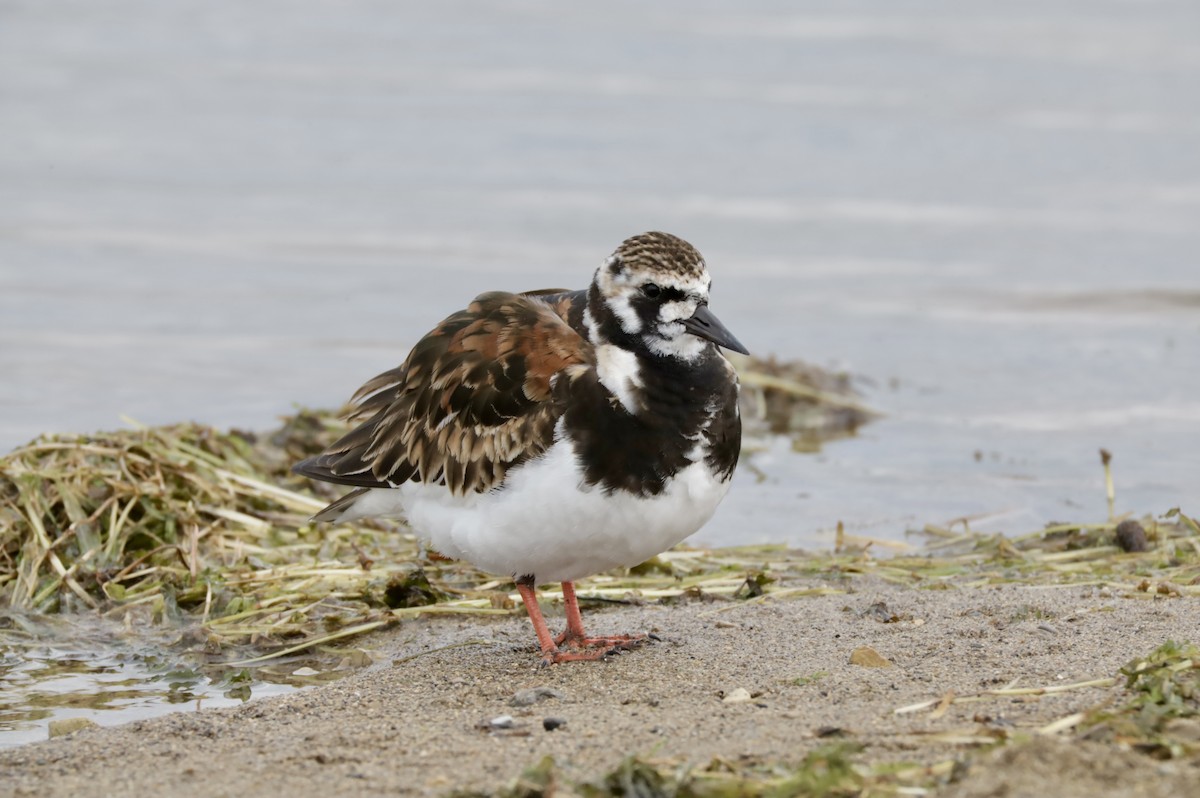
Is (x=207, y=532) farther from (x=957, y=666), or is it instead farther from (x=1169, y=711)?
(x=1169, y=711)

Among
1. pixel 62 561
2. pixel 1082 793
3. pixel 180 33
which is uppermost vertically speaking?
pixel 180 33

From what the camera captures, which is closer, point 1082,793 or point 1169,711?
point 1082,793

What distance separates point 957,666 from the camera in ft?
15.0

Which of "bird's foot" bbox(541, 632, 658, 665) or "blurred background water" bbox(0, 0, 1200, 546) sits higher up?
"blurred background water" bbox(0, 0, 1200, 546)

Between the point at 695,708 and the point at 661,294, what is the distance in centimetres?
119

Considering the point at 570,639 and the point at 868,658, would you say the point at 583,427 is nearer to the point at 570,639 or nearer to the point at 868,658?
the point at 570,639

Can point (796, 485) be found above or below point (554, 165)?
below

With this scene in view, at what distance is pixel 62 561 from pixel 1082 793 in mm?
4097

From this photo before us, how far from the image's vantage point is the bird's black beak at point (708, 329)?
468 cm

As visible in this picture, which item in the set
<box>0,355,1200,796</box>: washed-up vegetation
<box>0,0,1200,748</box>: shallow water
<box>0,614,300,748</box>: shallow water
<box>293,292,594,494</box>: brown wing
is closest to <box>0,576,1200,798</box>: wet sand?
<box>0,355,1200,796</box>: washed-up vegetation

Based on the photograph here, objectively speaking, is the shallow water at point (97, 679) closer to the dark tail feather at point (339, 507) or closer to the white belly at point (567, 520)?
the dark tail feather at point (339, 507)

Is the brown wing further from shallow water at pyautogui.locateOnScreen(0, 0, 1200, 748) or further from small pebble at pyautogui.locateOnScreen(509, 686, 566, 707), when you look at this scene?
shallow water at pyautogui.locateOnScreen(0, 0, 1200, 748)

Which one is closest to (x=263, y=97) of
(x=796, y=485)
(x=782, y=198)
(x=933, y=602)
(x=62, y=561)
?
(x=782, y=198)

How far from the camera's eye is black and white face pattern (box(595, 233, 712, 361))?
187 inches
